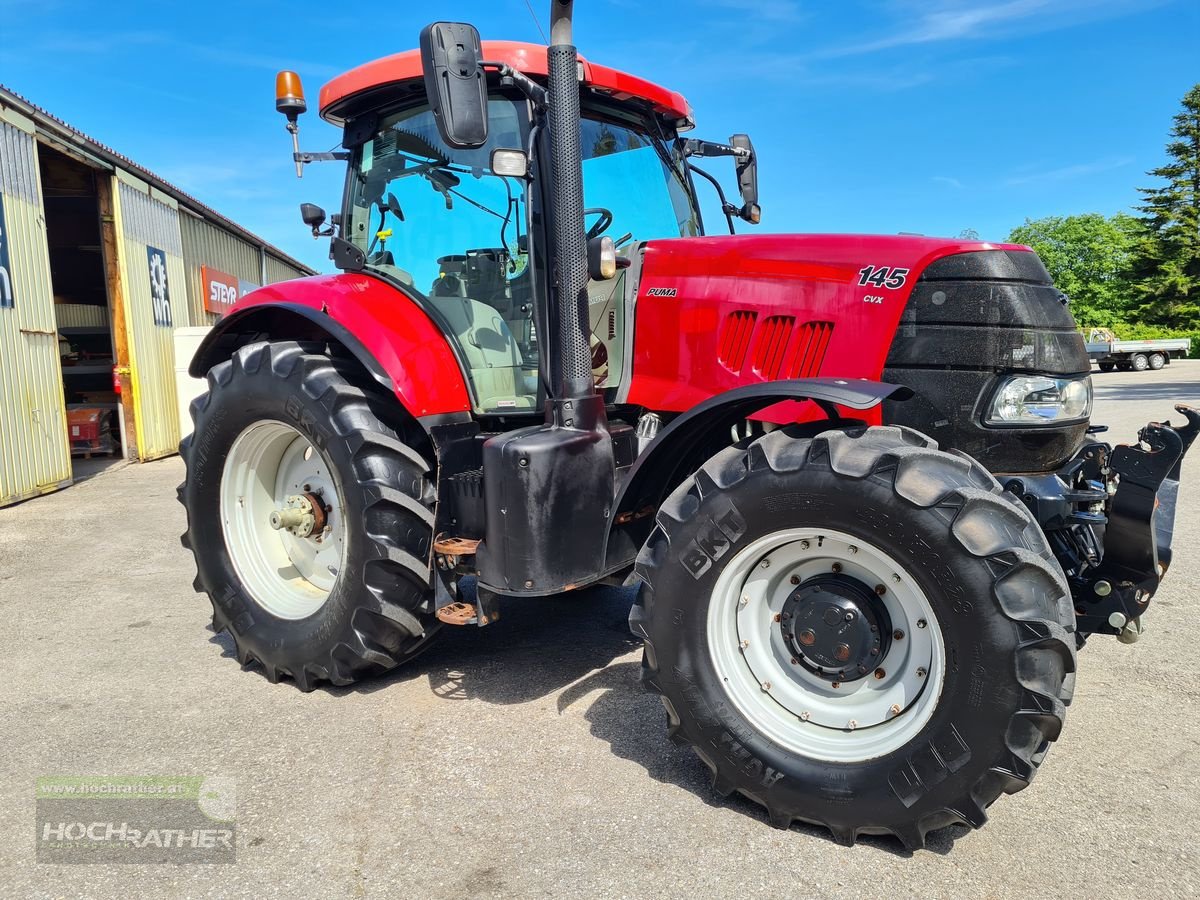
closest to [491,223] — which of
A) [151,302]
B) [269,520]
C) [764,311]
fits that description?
[764,311]

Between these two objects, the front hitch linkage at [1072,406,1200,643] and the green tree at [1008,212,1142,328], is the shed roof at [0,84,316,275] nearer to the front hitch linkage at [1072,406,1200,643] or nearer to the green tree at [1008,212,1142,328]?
the front hitch linkage at [1072,406,1200,643]

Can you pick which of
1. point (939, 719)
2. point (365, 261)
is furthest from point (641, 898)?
point (365, 261)

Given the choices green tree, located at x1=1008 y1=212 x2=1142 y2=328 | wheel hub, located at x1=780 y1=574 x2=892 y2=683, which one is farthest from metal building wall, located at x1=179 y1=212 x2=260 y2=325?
green tree, located at x1=1008 y1=212 x2=1142 y2=328

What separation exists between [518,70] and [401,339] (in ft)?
3.67

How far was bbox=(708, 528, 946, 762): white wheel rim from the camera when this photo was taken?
2.39 meters

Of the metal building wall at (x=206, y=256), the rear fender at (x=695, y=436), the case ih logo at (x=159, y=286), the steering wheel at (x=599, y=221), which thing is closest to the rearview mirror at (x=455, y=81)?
the steering wheel at (x=599, y=221)

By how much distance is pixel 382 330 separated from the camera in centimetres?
340

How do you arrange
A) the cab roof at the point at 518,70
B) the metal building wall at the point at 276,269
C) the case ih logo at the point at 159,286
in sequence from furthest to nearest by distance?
1. the metal building wall at the point at 276,269
2. the case ih logo at the point at 159,286
3. the cab roof at the point at 518,70

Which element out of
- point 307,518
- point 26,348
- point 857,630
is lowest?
point 857,630

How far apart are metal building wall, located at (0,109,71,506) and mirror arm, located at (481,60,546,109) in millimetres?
7660

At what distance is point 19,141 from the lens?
869 cm

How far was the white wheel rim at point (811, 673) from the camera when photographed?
2389mm

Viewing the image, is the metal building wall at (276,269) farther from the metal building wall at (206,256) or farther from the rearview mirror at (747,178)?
the rearview mirror at (747,178)

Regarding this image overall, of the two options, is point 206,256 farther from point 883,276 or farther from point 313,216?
point 883,276
